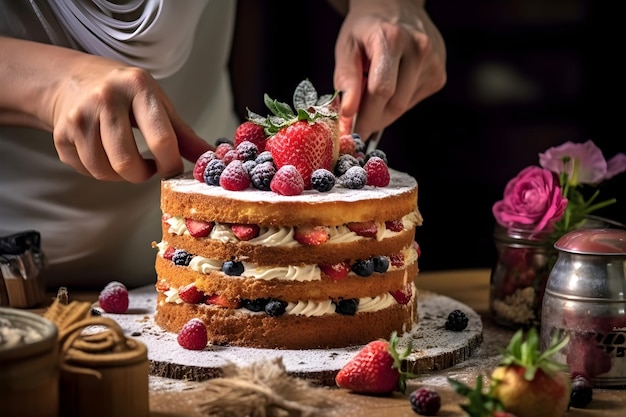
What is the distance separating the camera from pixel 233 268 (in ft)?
7.54

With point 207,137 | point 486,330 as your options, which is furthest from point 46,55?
point 486,330

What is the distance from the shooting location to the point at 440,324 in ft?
8.43

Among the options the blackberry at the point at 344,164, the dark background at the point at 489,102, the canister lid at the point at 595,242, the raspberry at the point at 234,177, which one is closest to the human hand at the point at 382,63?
the blackberry at the point at 344,164

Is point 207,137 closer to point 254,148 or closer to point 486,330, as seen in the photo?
point 254,148

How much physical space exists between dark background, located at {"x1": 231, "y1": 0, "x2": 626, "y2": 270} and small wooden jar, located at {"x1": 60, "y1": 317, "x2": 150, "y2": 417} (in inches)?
116

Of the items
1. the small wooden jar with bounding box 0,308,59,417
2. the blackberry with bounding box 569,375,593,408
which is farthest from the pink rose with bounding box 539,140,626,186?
the small wooden jar with bounding box 0,308,59,417

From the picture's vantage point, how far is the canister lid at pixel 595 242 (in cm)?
213

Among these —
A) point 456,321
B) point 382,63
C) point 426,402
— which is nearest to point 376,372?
point 426,402

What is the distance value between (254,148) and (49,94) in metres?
0.51

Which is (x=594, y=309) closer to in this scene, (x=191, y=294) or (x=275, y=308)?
(x=275, y=308)

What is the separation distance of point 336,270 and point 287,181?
0.23 meters

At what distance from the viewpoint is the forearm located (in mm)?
2471

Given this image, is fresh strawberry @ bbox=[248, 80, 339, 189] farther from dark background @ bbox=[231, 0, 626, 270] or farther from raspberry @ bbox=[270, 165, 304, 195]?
dark background @ bbox=[231, 0, 626, 270]

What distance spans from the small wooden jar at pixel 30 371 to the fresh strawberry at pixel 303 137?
30.6 inches
